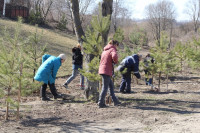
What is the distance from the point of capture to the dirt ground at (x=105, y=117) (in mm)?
4539

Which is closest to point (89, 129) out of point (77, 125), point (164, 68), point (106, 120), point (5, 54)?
point (77, 125)

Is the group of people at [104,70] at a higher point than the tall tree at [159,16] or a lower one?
lower

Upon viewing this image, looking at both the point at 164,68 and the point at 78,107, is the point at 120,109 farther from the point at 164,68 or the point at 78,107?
the point at 164,68

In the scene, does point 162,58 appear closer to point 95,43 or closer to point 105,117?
point 95,43

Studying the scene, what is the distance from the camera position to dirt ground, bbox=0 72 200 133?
4.54 meters

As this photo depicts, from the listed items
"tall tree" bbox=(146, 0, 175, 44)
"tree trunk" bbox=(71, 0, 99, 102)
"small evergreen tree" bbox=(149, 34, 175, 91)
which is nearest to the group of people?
"tree trunk" bbox=(71, 0, 99, 102)

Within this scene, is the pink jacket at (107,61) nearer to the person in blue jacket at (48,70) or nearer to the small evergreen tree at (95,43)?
the small evergreen tree at (95,43)

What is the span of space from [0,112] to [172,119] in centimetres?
400

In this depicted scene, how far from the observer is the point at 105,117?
5328 millimetres

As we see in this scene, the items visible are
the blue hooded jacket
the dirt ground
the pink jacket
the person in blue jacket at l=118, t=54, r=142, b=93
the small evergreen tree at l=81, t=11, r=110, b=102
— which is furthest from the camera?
the person in blue jacket at l=118, t=54, r=142, b=93

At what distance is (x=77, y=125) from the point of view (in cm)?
481

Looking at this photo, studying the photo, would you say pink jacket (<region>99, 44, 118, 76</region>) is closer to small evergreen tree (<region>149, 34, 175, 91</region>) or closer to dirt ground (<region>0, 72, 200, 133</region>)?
dirt ground (<region>0, 72, 200, 133</region>)

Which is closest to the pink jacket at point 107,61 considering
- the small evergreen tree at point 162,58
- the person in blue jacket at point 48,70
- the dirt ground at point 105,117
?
the dirt ground at point 105,117

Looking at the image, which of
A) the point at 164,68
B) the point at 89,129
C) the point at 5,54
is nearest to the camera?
the point at 89,129
